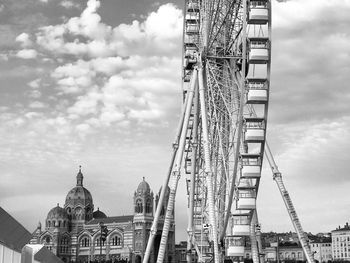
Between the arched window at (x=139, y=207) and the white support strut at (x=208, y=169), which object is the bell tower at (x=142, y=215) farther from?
the white support strut at (x=208, y=169)

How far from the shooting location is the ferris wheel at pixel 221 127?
43.7 metres

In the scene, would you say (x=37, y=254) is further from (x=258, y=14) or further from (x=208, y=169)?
(x=258, y=14)

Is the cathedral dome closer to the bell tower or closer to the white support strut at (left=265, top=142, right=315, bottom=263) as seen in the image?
the bell tower

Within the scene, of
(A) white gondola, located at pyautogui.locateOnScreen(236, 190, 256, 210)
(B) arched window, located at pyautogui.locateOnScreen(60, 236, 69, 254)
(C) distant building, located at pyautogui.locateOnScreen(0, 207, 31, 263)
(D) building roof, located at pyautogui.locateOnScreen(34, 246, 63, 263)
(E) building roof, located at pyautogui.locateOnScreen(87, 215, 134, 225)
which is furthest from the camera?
(B) arched window, located at pyautogui.locateOnScreen(60, 236, 69, 254)

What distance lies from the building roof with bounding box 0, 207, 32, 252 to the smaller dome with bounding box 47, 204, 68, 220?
176 m

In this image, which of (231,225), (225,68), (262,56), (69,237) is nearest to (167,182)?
(231,225)

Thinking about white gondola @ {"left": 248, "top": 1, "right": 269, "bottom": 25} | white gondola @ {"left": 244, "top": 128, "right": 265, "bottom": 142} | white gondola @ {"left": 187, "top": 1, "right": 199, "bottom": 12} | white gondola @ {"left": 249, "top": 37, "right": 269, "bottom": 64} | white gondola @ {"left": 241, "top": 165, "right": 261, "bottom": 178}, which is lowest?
white gondola @ {"left": 241, "top": 165, "right": 261, "bottom": 178}

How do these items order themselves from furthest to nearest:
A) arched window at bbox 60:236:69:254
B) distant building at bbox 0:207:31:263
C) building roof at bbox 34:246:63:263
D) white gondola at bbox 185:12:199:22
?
arched window at bbox 60:236:69:254
white gondola at bbox 185:12:199:22
building roof at bbox 34:246:63:263
distant building at bbox 0:207:31:263

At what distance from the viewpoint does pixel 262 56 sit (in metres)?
43.2

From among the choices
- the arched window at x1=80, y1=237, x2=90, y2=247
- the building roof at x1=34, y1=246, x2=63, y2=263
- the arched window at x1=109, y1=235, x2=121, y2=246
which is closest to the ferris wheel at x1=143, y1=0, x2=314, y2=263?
the building roof at x1=34, y1=246, x2=63, y2=263

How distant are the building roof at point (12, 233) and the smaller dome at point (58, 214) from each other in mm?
176500

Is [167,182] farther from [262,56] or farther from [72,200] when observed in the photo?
[72,200]

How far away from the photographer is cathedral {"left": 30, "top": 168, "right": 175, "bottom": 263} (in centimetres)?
17262

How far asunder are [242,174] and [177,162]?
6.76 m
